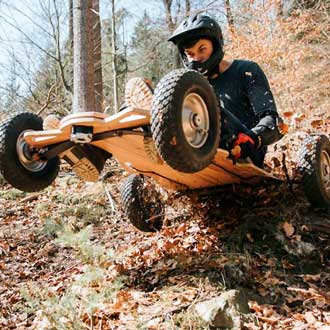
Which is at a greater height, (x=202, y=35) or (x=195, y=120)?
(x=202, y=35)

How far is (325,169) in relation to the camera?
12.7ft

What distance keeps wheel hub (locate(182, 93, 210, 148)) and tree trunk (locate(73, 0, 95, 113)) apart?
15.6 feet

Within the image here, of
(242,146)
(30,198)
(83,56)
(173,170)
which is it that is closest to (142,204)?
(173,170)

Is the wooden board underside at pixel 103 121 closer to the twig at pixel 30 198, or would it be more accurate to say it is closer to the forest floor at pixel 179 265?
the forest floor at pixel 179 265

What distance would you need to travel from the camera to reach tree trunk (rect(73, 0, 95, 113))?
23.6 feet

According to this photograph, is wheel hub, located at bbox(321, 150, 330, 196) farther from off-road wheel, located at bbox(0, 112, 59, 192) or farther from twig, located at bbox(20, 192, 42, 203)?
twig, located at bbox(20, 192, 42, 203)

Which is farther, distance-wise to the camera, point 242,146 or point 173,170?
point 173,170

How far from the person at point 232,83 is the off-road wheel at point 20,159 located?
1.36m

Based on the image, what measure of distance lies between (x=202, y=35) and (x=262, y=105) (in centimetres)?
77

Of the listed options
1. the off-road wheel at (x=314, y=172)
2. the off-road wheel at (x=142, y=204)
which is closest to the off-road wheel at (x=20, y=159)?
the off-road wheel at (x=142, y=204)

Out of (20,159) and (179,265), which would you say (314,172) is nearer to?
(179,265)

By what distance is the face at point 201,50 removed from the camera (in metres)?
3.53

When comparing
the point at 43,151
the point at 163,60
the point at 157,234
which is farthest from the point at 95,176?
the point at 163,60

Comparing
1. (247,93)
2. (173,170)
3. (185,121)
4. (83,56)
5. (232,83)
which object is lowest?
(173,170)
